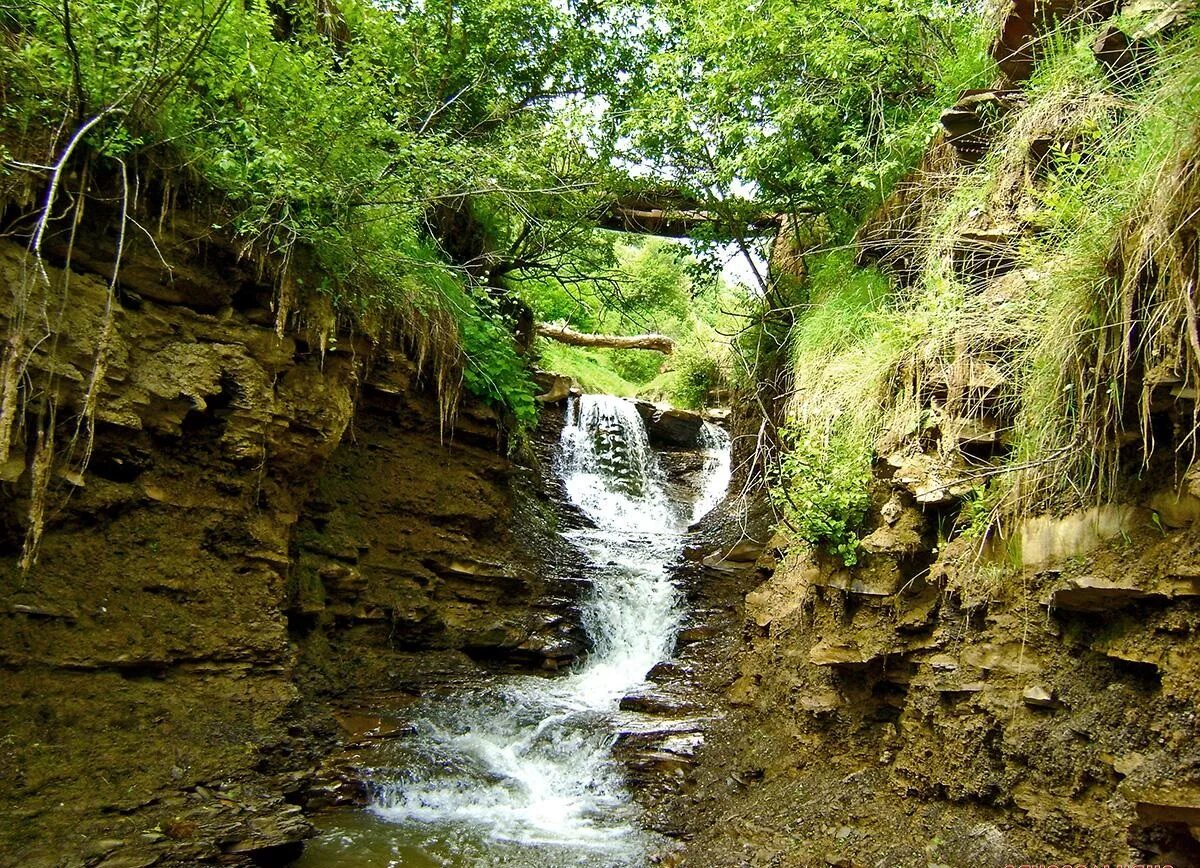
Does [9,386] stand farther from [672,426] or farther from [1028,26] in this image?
[672,426]

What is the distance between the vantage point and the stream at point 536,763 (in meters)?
5.32

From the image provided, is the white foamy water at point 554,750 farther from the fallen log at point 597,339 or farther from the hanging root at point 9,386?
the fallen log at point 597,339

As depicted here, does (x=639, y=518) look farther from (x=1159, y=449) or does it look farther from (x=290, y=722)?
(x=1159, y=449)

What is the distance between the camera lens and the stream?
5316mm

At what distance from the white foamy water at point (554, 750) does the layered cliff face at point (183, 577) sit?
0.82 metres

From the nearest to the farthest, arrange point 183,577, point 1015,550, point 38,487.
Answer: point 1015,550, point 38,487, point 183,577

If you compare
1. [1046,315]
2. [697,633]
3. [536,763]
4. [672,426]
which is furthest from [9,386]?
[672,426]

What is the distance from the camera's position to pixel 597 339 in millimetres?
14914

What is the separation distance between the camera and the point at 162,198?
5.49 meters

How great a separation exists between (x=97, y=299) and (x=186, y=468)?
1.32m

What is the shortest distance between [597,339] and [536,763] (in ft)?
31.4

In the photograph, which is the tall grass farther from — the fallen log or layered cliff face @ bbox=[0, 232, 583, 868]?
the fallen log

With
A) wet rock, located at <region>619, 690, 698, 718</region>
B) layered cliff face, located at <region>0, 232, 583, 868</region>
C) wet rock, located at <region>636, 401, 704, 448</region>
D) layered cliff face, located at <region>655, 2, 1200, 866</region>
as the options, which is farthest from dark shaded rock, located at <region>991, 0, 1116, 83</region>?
wet rock, located at <region>636, 401, 704, 448</region>

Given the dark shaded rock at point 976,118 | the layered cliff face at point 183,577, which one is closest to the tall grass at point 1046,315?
the dark shaded rock at point 976,118
